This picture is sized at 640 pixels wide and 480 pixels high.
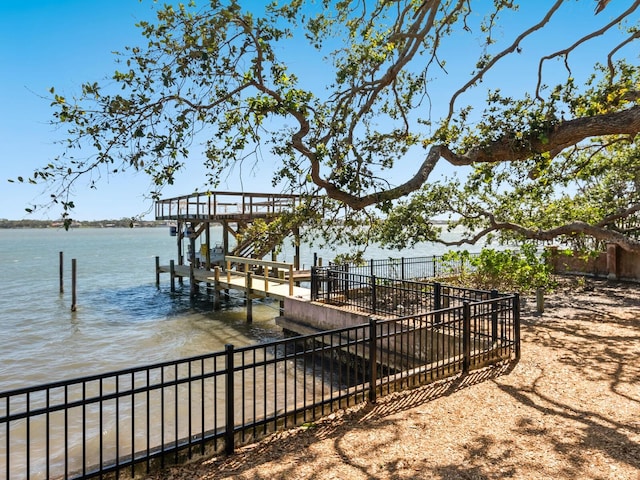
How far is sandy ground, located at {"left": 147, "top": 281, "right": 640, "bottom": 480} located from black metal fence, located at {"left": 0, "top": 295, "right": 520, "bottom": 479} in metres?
0.26

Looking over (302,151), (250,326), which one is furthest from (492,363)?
(250,326)

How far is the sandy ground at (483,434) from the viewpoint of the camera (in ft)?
15.0

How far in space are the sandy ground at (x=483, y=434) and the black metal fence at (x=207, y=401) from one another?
10.1 inches

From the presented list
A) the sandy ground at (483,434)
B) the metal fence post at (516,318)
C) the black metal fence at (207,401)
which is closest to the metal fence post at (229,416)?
the black metal fence at (207,401)

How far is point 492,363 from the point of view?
27.4ft

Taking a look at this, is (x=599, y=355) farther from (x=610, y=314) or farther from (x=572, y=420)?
(x=610, y=314)

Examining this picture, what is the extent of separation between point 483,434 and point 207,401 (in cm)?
767

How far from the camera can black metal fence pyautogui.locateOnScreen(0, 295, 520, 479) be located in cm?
489

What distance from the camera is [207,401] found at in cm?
1106

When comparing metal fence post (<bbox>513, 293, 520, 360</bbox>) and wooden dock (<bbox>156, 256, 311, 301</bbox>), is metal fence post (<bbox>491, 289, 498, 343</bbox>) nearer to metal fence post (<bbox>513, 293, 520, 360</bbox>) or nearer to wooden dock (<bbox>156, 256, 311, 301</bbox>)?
metal fence post (<bbox>513, 293, 520, 360</bbox>)

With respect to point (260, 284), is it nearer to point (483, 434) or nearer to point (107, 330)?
point (107, 330)

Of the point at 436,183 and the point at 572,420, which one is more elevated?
the point at 436,183

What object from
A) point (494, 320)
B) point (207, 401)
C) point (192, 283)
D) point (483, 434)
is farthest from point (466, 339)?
point (192, 283)

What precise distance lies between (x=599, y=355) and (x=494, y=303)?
7.89 feet
